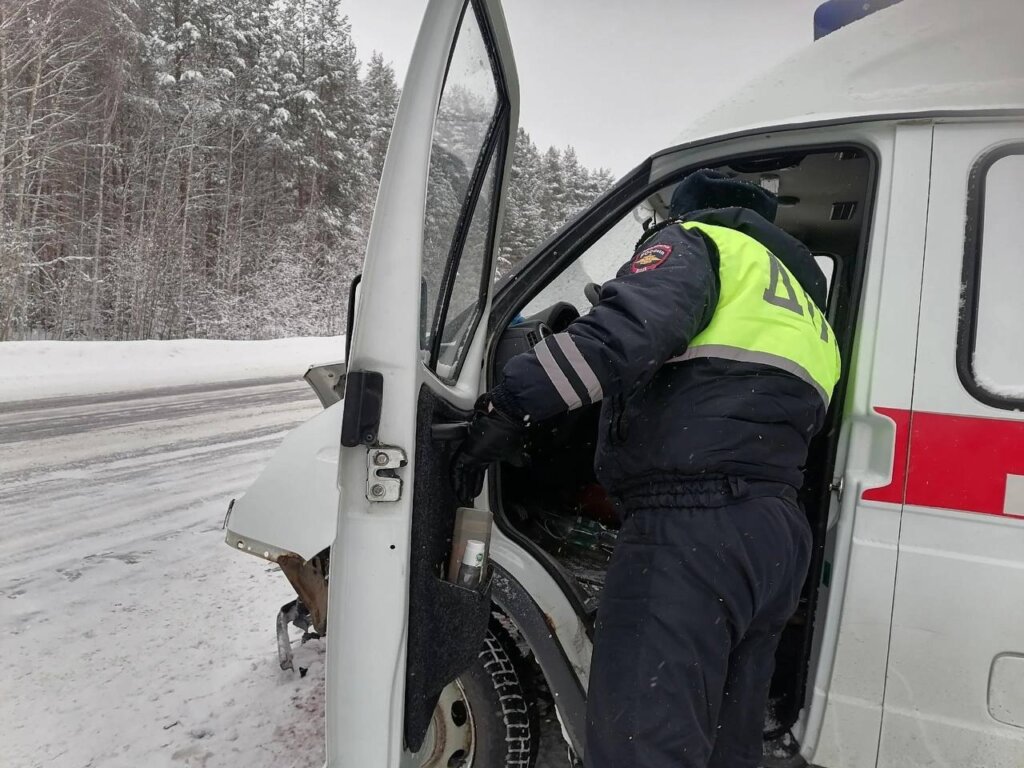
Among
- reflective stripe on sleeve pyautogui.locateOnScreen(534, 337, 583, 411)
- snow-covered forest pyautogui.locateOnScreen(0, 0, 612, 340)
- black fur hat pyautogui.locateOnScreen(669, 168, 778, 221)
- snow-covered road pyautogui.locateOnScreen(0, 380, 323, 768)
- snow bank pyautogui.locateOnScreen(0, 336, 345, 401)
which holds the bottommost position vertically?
snow-covered road pyautogui.locateOnScreen(0, 380, 323, 768)

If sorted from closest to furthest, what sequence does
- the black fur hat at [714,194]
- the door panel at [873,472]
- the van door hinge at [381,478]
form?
the van door hinge at [381,478] → the door panel at [873,472] → the black fur hat at [714,194]

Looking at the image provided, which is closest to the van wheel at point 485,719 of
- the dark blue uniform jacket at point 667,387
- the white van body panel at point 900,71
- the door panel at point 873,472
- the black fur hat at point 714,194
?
the dark blue uniform jacket at point 667,387

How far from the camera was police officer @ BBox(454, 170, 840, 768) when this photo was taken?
1503mm

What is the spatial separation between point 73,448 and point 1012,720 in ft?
24.5

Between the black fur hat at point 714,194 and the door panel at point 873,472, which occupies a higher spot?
the black fur hat at point 714,194

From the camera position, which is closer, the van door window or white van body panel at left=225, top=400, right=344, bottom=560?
the van door window

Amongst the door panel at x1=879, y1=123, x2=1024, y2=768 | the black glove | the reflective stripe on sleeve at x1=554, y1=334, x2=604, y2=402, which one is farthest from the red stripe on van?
the black glove

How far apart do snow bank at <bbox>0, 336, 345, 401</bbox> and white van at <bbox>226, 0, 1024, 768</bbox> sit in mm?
9605

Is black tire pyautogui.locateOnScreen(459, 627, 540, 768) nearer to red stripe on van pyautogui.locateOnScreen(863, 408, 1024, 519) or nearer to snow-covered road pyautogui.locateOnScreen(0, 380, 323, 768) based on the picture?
snow-covered road pyautogui.locateOnScreen(0, 380, 323, 768)

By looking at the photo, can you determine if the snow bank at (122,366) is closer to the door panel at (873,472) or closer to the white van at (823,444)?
the white van at (823,444)

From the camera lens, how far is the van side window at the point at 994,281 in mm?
1630

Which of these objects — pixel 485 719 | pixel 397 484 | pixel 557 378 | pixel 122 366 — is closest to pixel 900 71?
pixel 557 378

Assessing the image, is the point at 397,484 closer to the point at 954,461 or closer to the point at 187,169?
the point at 954,461

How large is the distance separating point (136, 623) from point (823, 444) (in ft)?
11.1
